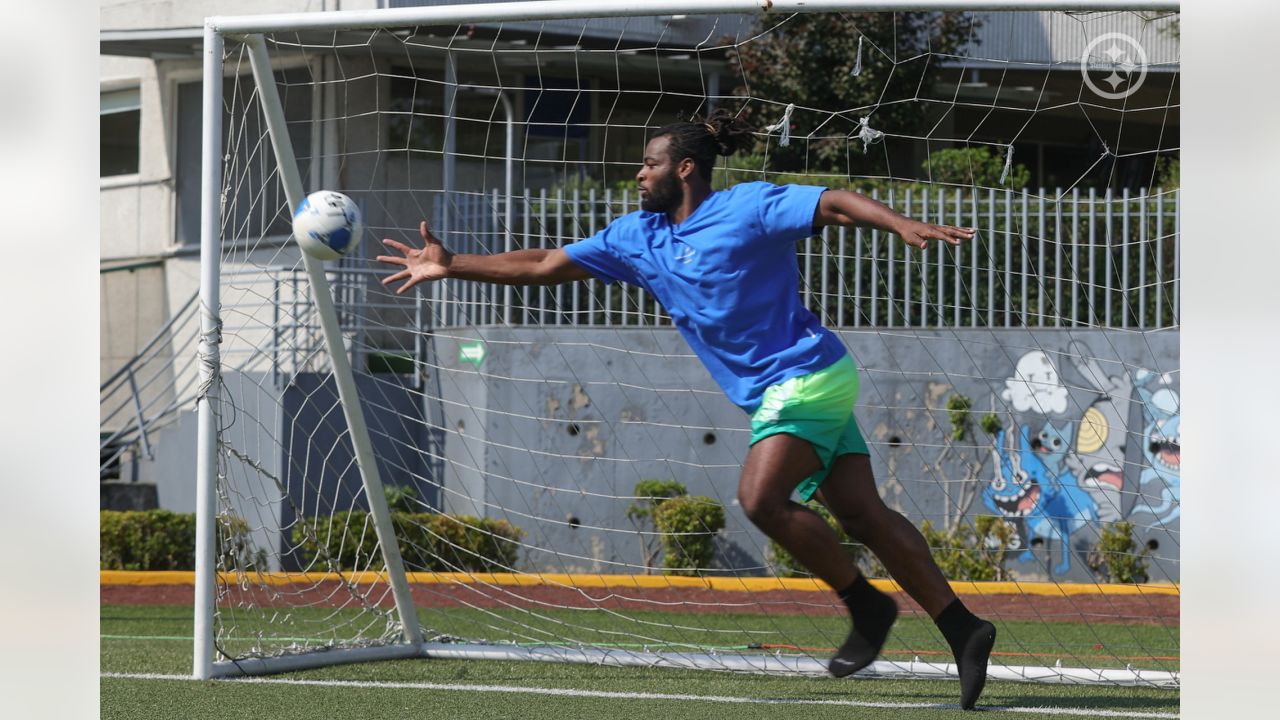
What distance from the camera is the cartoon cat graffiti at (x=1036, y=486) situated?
11.3m

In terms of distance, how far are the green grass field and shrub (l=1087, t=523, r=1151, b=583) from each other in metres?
3.48

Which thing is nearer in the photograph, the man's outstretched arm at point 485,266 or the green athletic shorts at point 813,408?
the green athletic shorts at point 813,408

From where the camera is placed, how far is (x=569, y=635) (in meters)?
8.54

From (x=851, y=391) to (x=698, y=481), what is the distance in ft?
21.0

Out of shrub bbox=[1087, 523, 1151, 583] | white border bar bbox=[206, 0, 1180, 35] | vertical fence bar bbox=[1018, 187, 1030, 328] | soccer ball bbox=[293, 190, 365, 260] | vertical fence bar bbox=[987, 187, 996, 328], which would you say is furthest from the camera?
shrub bbox=[1087, 523, 1151, 583]

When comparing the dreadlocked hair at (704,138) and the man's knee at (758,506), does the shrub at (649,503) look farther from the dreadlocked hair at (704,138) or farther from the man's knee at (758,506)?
the man's knee at (758,506)

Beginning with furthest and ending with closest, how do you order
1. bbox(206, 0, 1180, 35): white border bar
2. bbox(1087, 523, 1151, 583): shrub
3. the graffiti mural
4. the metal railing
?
the metal railing < the graffiti mural < bbox(1087, 523, 1151, 583): shrub < bbox(206, 0, 1180, 35): white border bar

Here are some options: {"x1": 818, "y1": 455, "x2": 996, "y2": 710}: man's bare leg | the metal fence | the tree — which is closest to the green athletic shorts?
{"x1": 818, "y1": 455, "x2": 996, "y2": 710}: man's bare leg

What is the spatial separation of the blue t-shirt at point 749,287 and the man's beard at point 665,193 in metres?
0.11

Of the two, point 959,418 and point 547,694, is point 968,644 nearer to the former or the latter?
point 547,694

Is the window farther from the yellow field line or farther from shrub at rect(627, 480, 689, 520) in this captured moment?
shrub at rect(627, 480, 689, 520)

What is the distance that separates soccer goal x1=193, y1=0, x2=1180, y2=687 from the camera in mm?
7496

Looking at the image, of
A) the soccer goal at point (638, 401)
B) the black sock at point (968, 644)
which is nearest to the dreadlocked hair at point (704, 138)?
the soccer goal at point (638, 401)

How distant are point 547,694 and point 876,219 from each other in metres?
2.38
